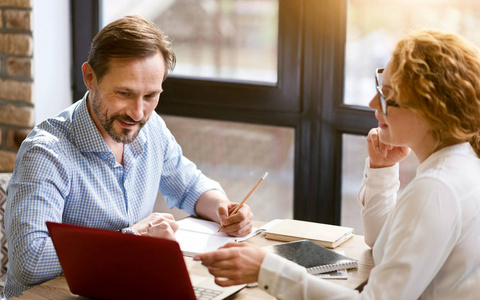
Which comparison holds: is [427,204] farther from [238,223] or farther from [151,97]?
[151,97]

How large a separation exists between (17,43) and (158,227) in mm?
1397

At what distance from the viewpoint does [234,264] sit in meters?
1.36

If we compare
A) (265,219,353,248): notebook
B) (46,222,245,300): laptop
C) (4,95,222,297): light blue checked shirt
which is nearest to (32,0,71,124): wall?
(4,95,222,297): light blue checked shirt

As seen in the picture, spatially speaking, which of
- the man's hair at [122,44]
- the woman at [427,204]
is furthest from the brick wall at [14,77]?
the woman at [427,204]

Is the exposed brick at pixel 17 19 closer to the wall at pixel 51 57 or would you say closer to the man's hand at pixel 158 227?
the wall at pixel 51 57

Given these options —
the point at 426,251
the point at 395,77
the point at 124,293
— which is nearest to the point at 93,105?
the point at 124,293

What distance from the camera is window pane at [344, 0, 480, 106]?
7.79ft

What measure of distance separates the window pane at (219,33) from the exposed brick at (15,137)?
677 millimetres

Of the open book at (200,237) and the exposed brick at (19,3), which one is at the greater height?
the exposed brick at (19,3)

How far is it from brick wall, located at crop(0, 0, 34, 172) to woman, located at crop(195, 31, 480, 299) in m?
1.68

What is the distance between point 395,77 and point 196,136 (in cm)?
166

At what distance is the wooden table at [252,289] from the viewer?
149 centimetres

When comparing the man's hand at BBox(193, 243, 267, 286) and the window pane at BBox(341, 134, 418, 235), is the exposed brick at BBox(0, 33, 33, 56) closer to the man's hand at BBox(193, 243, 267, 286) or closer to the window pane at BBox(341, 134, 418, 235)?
the window pane at BBox(341, 134, 418, 235)

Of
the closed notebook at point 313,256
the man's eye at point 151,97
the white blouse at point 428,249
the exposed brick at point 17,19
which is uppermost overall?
the exposed brick at point 17,19
